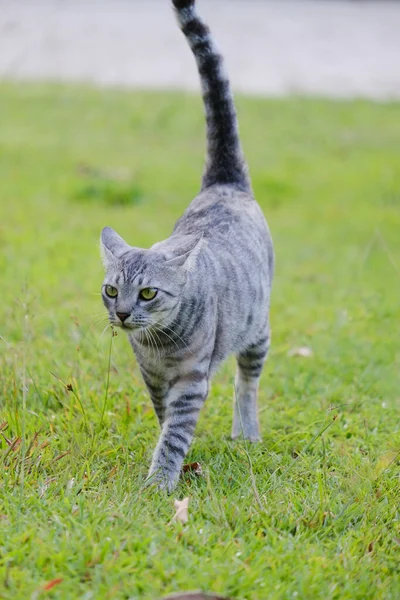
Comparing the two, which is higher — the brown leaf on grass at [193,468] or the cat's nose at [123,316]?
the cat's nose at [123,316]

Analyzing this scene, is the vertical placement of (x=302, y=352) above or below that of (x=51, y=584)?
below

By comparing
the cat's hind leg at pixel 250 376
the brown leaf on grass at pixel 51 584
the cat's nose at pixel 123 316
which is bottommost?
the cat's hind leg at pixel 250 376

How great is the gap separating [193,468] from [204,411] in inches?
26.8

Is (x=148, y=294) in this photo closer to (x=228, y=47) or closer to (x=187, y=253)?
(x=187, y=253)

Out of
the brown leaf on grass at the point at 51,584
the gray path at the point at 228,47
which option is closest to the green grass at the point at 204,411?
the brown leaf on grass at the point at 51,584

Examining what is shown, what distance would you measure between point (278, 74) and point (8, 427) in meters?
10.2

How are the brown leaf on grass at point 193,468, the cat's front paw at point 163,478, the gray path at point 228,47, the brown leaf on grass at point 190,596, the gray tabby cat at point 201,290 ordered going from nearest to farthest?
the brown leaf on grass at point 190,596 < the cat's front paw at point 163,478 < the gray tabby cat at point 201,290 < the brown leaf on grass at point 193,468 < the gray path at point 228,47

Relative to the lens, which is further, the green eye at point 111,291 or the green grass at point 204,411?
the green eye at point 111,291

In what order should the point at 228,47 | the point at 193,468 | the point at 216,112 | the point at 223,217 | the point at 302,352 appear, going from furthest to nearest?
the point at 228,47, the point at 302,352, the point at 216,112, the point at 223,217, the point at 193,468

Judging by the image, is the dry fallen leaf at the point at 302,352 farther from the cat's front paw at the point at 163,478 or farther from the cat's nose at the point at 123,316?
the cat's nose at the point at 123,316

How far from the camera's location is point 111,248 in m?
3.25

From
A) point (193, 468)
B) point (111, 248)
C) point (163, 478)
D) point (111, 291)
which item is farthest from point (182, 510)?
point (111, 248)

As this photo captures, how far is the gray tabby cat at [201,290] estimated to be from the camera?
3078mm

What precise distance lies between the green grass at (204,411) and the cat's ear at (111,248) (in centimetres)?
39
